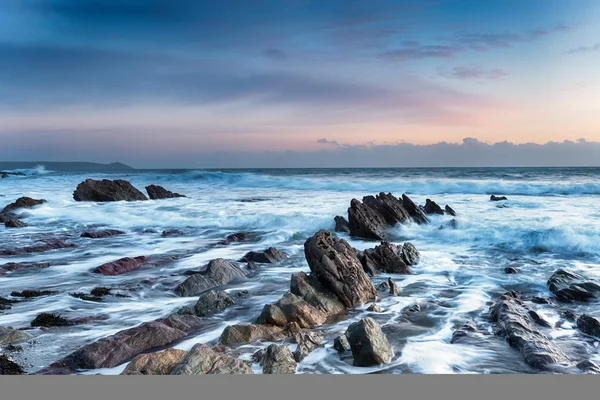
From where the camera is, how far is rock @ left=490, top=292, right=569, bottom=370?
18.0 feet

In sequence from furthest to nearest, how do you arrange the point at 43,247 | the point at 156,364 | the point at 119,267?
1. the point at 43,247
2. the point at 119,267
3. the point at 156,364

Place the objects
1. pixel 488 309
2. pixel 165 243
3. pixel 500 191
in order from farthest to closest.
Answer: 1. pixel 500 191
2. pixel 165 243
3. pixel 488 309

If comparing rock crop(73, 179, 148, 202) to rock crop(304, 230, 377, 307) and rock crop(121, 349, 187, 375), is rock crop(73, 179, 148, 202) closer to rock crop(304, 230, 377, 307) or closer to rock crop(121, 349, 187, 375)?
rock crop(304, 230, 377, 307)

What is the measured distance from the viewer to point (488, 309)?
7.87 m

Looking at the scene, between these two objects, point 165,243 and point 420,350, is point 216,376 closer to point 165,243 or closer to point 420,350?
point 420,350

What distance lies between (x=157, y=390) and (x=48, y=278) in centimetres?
737

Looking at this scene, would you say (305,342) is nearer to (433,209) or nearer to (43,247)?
(43,247)

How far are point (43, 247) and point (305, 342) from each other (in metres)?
10.9

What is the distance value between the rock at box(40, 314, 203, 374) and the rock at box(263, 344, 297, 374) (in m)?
1.80

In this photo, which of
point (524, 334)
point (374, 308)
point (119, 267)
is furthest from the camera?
point (119, 267)

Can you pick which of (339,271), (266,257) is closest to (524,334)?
(339,271)

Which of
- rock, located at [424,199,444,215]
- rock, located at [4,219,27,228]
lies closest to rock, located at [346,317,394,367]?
rock, located at [424,199,444,215]

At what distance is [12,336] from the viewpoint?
19.7ft

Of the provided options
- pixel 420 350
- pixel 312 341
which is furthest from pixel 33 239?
pixel 420 350
